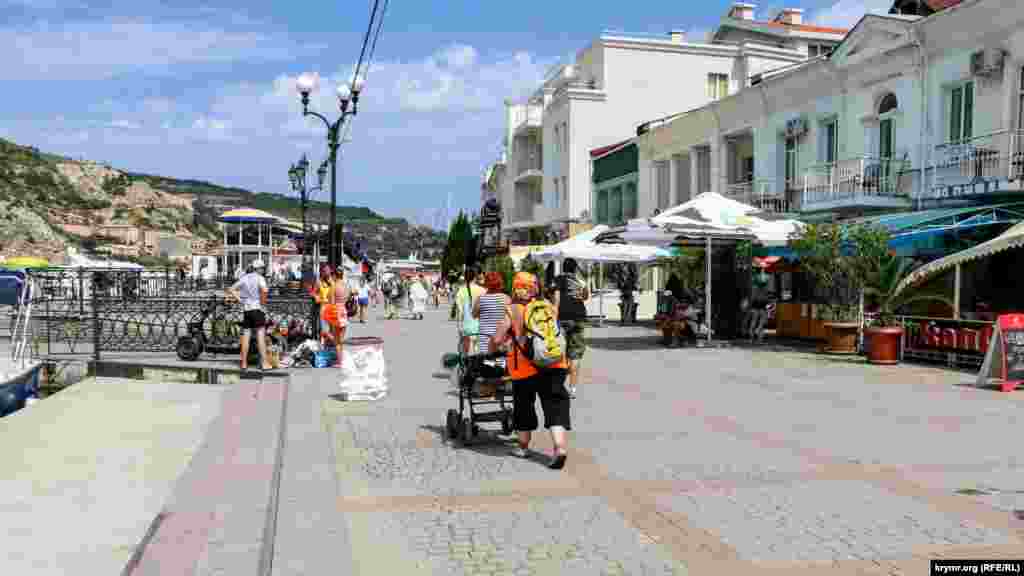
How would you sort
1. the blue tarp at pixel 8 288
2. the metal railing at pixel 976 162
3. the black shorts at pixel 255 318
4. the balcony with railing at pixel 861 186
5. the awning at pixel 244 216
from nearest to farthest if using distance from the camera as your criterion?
the black shorts at pixel 255 318 < the metal railing at pixel 976 162 < the balcony with railing at pixel 861 186 < the blue tarp at pixel 8 288 < the awning at pixel 244 216

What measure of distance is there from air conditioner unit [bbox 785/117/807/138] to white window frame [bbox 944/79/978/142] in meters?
5.38

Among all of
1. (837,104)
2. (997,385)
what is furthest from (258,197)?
(997,385)

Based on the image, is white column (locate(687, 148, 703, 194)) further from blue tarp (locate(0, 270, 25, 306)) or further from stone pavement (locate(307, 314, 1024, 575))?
blue tarp (locate(0, 270, 25, 306))

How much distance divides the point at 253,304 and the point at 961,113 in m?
14.6

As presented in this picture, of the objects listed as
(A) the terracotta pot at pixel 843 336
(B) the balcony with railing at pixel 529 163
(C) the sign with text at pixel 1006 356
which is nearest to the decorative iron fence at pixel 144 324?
(A) the terracotta pot at pixel 843 336

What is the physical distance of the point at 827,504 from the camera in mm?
5773

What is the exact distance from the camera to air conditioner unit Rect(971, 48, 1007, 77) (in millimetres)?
16359

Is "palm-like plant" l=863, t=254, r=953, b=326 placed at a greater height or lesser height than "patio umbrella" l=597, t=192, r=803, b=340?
lesser

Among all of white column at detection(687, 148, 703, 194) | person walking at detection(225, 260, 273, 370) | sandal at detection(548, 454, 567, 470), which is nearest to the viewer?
sandal at detection(548, 454, 567, 470)

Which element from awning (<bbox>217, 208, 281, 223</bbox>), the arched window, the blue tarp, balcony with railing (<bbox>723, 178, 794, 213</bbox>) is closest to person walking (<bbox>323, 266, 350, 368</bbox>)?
the arched window

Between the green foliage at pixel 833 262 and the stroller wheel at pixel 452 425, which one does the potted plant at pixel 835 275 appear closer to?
the green foliage at pixel 833 262

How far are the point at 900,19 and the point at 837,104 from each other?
3.14 m

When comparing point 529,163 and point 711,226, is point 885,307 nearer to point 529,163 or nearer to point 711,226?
point 711,226

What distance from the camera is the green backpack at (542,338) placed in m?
6.88
